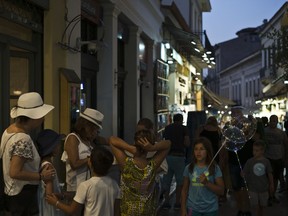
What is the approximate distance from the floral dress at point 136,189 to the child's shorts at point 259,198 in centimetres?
324

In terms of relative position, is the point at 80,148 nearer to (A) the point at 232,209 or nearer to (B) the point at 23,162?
(B) the point at 23,162

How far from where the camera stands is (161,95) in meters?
19.3

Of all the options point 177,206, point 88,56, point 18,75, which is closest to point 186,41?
point 88,56

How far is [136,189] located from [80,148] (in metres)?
0.75

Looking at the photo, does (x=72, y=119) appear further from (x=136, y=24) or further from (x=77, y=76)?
(x=136, y=24)

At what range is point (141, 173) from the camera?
454cm

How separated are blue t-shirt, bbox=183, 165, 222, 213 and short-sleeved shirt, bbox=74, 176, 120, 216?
1287mm

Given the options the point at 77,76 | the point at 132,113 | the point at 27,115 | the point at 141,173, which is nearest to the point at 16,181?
the point at 27,115

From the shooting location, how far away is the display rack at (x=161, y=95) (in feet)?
60.3

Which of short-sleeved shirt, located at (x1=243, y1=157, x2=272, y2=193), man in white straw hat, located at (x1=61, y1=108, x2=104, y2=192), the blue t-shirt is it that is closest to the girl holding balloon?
the blue t-shirt

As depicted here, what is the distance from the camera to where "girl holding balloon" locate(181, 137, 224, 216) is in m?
5.02

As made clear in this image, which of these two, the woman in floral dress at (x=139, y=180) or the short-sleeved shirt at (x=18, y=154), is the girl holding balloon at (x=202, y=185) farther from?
the short-sleeved shirt at (x=18, y=154)

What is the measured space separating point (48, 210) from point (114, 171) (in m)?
4.07

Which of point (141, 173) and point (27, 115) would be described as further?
point (141, 173)
